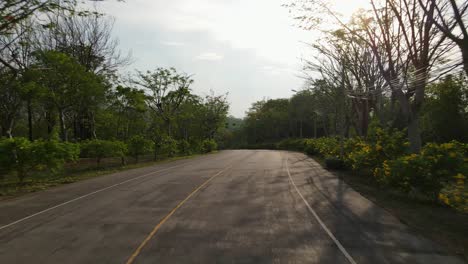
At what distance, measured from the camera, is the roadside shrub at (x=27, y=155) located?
16750mm

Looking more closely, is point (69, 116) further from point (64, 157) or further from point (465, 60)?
point (465, 60)

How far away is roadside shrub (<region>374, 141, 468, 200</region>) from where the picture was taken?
433 inches

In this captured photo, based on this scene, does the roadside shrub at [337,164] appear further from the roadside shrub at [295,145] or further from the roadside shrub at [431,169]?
the roadside shrub at [295,145]

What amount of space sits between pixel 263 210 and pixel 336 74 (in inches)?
1049

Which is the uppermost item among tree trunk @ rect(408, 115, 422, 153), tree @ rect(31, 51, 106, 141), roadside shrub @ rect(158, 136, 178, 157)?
tree @ rect(31, 51, 106, 141)

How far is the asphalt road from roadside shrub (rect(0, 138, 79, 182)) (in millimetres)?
3327

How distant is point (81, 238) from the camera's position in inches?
327

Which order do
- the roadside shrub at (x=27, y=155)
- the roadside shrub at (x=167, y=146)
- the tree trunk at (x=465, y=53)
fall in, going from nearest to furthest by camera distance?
the tree trunk at (x=465, y=53), the roadside shrub at (x=27, y=155), the roadside shrub at (x=167, y=146)

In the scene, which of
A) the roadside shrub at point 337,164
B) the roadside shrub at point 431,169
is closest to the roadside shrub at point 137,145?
the roadside shrub at point 337,164

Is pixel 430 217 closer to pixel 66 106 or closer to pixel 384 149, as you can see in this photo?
pixel 384 149

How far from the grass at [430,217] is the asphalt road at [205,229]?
424mm

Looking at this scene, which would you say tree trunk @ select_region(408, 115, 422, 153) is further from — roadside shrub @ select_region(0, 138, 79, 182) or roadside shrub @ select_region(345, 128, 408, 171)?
roadside shrub @ select_region(0, 138, 79, 182)

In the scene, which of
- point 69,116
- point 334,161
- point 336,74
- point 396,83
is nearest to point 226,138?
point 69,116

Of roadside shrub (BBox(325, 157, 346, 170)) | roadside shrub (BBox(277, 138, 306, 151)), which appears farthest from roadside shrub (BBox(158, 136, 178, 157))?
roadside shrub (BBox(277, 138, 306, 151))
